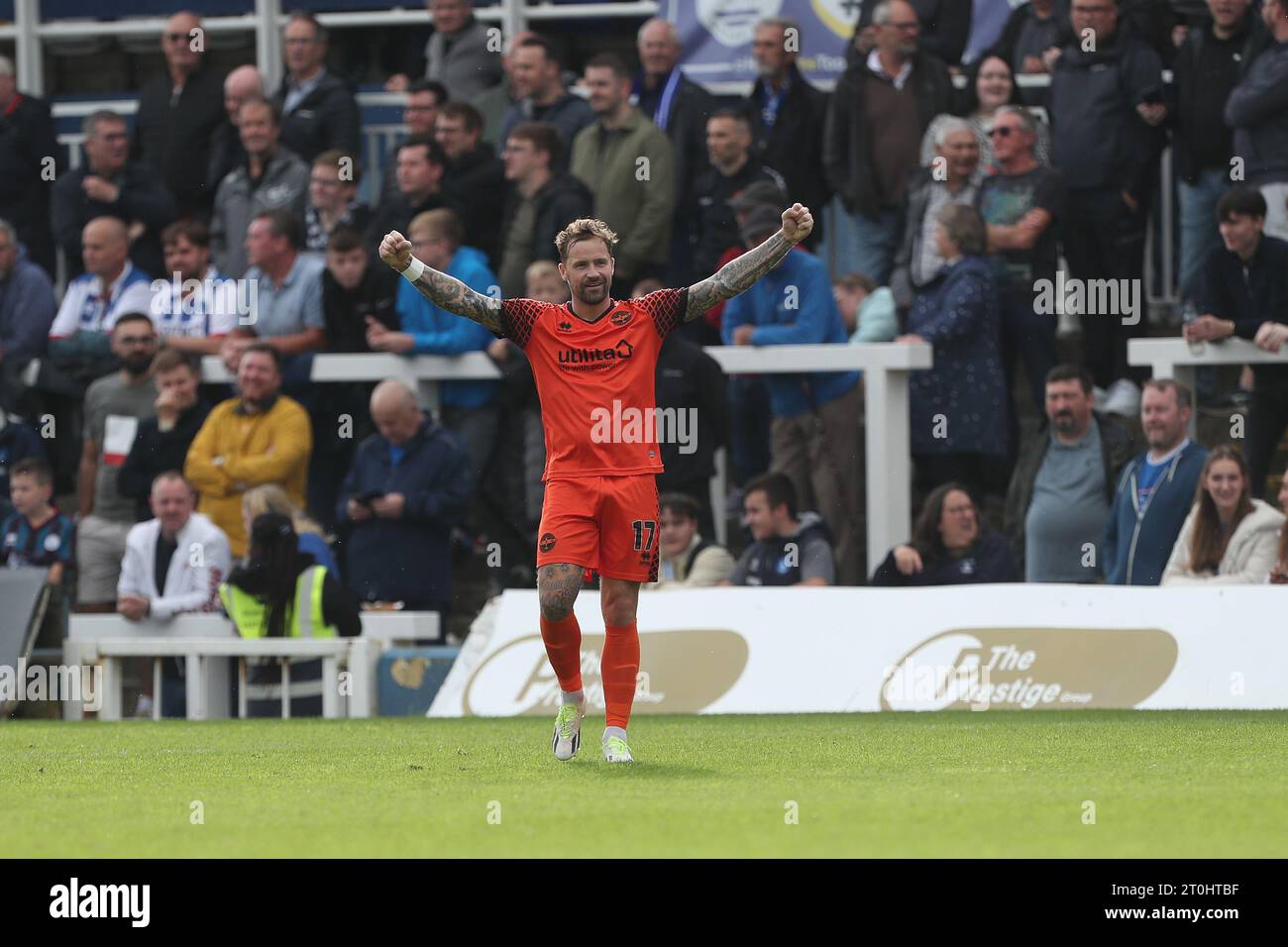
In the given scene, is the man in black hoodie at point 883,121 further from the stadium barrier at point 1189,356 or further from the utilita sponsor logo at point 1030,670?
the utilita sponsor logo at point 1030,670

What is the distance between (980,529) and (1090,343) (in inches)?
80.8

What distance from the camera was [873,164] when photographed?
15.2 metres

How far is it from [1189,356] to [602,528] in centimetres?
597

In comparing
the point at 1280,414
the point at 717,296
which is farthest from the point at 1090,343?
the point at 717,296

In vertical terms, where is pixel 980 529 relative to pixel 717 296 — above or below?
below

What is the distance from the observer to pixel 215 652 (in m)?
13.8

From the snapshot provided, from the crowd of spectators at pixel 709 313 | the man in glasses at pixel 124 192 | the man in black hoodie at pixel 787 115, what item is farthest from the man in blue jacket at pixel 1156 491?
the man in glasses at pixel 124 192

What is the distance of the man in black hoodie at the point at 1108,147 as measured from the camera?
47.7ft

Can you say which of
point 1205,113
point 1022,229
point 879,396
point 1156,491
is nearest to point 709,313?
point 879,396

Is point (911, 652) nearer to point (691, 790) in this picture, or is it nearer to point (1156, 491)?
point (1156, 491)

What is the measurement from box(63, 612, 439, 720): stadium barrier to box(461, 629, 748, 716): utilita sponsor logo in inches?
32.8

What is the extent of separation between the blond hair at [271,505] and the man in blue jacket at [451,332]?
1.21 metres

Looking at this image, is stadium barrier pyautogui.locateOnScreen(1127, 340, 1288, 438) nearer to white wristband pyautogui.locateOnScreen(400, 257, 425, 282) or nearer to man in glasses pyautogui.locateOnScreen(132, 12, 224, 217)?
white wristband pyautogui.locateOnScreen(400, 257, 425, 282)
